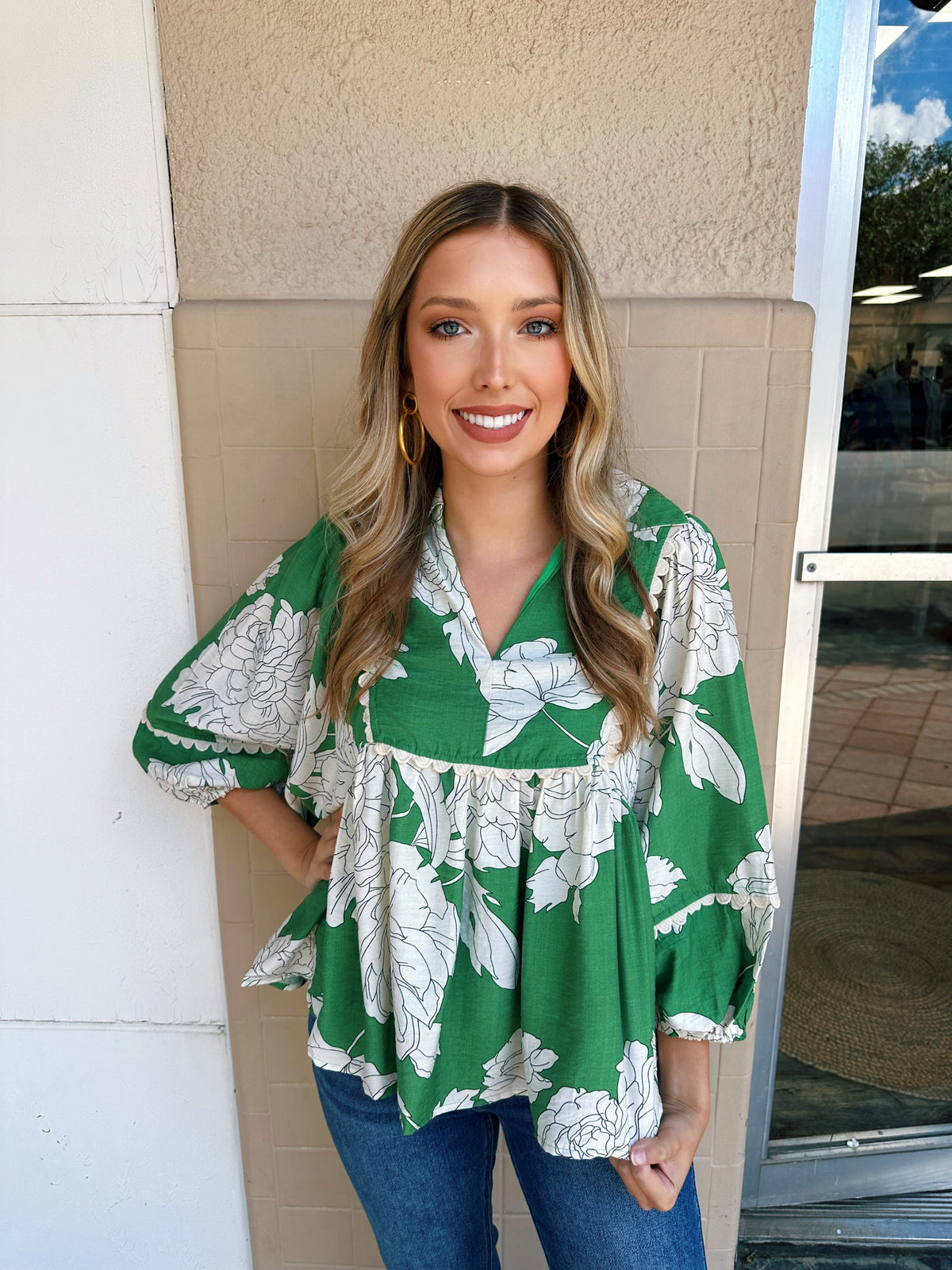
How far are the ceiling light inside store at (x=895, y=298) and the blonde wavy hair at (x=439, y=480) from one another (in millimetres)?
640

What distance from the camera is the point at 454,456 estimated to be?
1219mm

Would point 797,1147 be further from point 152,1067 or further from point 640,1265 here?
point 152,1067

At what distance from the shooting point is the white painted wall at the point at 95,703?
149 cm

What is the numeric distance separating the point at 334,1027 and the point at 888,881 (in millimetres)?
2408

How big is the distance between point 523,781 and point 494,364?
1.73ft

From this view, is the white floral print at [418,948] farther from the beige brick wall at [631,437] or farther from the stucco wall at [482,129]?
the stucco wall at [482,129]

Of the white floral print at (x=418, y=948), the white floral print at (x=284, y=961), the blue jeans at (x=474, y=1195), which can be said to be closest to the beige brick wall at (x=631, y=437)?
the white floral print at (x=284, y=961)

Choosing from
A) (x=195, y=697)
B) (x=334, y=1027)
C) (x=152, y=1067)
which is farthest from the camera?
(x=152, y=1067)

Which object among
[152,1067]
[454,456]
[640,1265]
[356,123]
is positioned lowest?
[152,1067]

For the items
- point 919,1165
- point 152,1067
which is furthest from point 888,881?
point 152,1067

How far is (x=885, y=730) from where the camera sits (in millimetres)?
2721

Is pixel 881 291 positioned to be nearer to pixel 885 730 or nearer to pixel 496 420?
pixel 496 420

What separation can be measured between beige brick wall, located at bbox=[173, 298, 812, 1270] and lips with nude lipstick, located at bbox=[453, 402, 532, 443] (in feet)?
1.38

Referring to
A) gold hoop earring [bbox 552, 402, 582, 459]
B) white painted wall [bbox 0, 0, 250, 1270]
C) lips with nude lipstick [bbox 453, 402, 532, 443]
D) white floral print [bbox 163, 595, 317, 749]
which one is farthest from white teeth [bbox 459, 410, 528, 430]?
white painted wall [bbox 0, 0, 250, 1270]
